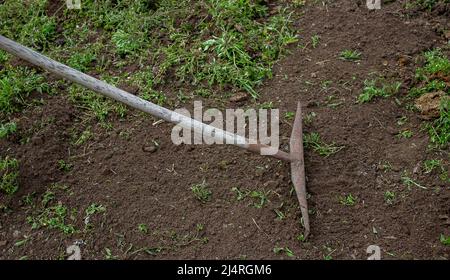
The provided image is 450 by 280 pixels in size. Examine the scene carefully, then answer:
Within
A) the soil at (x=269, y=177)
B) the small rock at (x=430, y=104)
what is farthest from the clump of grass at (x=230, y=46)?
the small rock at (x=430, y=104)

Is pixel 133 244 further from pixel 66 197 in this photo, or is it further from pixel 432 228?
pixel 432 228

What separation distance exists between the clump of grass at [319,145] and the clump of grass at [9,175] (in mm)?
1771

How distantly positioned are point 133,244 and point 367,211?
4.20 feet

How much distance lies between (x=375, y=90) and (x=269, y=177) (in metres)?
0.93

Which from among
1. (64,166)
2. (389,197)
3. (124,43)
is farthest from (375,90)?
(64,166)

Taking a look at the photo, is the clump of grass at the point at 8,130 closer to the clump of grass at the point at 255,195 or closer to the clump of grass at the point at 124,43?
the clump of grass at the point at 124,43

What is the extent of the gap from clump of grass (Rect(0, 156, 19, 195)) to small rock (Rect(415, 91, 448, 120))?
2.51 metres

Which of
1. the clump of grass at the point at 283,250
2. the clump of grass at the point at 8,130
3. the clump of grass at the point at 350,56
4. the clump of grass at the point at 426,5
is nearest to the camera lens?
the clump of grass at the point at 283,250

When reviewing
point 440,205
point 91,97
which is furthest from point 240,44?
point 440,205

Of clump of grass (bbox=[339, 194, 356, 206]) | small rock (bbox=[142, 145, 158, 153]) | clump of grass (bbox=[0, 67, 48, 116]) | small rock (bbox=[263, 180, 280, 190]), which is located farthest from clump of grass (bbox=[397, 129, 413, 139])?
clump of grass (bbox=[0, 67, 48, 116])

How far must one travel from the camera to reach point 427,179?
2.90 m

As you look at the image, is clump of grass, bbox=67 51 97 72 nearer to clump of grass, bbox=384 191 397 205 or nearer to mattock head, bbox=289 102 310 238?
mattock head, bbox=289 102 310 238

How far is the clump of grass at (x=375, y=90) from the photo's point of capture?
330cm

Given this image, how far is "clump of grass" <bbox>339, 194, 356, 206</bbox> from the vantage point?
2854 mm
